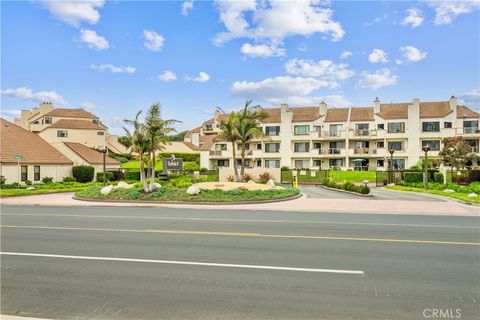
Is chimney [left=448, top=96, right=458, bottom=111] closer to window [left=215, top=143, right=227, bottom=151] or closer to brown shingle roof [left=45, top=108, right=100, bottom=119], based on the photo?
window [left=215, top=143, right=227, bottom=151]

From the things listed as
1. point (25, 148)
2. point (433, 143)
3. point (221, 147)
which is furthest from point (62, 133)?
point (433, 143)

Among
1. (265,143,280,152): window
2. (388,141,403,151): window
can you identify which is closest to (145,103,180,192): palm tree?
(265,143,280,152): window

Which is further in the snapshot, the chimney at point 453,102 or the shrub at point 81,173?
the chimney at point 453,102

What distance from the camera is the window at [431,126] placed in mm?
60531

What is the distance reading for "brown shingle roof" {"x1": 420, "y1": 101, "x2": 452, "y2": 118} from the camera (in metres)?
60.8

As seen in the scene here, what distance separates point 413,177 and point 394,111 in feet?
72.9

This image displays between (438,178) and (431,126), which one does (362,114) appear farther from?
(438,178)

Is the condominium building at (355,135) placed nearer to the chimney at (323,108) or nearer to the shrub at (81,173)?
the chimney at (323,108)

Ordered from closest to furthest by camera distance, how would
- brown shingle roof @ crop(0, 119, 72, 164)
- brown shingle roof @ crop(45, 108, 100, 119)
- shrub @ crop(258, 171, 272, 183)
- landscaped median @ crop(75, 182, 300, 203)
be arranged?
landscaped median @ crop(75, 182, 300, 203), shrub @ crop(258, 171, 272, 183), brown shingle roof @ crop(0, 119, 72, 164), brown shingle roof @ crop(45, 108, 100, 119)

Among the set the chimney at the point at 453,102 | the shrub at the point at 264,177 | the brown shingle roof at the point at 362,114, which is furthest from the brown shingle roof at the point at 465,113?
the shrub at the point at 264,177

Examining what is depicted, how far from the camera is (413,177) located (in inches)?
1750

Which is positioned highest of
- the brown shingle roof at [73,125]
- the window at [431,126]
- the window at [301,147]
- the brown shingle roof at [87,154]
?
the brown shingle roof at [73,125]

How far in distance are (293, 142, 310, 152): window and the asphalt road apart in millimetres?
51638

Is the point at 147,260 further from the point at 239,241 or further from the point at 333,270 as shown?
the point at 333,270
